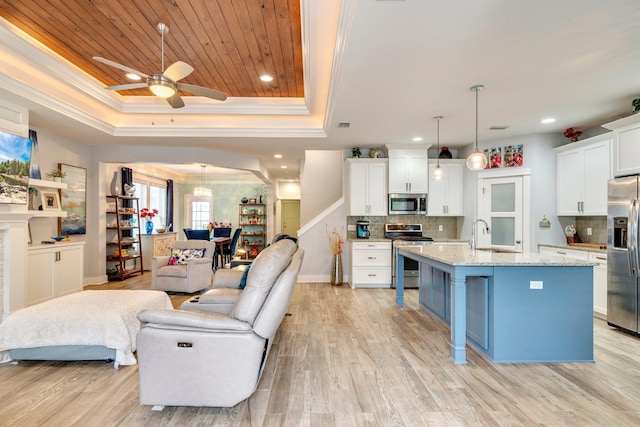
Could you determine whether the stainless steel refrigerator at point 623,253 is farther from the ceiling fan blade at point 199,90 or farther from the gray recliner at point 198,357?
the ceiling fan blade at point 199,90

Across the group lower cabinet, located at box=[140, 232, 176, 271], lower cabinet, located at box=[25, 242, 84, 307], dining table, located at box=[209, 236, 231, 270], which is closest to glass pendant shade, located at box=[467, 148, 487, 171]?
lower cabinet, located at box=[25, 242, 84, 307]

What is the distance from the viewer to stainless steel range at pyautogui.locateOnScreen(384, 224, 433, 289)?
5.82 m

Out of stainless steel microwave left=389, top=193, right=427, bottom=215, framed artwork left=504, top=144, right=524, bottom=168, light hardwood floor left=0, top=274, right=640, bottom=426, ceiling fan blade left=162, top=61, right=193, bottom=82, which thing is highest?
ceiling fan blade left=162, top=61, right=193, bottom=82

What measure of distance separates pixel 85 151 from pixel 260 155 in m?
3.25

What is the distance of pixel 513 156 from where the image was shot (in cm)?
539

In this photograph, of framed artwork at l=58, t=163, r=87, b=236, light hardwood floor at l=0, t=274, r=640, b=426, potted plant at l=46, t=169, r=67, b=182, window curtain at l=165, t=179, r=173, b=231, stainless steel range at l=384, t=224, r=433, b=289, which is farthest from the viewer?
window curtain at l=165, t=179, r=173, b=231

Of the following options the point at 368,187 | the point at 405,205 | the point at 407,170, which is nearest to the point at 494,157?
the point at 407,170

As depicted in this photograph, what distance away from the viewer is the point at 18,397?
2.30m

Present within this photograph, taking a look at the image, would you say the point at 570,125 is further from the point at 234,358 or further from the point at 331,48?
the point at 234,358

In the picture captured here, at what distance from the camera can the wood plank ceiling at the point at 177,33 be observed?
9.38ft

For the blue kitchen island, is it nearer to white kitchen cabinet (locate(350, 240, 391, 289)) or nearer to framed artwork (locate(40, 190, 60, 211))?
white kitchen cabinet (locate(350, 240, 391, 289))

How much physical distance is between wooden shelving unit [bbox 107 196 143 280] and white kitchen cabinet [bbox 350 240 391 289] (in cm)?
467

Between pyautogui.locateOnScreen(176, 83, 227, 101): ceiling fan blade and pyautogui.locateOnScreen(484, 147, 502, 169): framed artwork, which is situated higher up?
pyautogui.locateOnScreen(176, 83, 227, 101): ceiling fan blade

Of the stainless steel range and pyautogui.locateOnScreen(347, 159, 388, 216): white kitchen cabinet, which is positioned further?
pyautogui.locateOnScreen(347, 159, 388, 216): white kitchen cabinet
